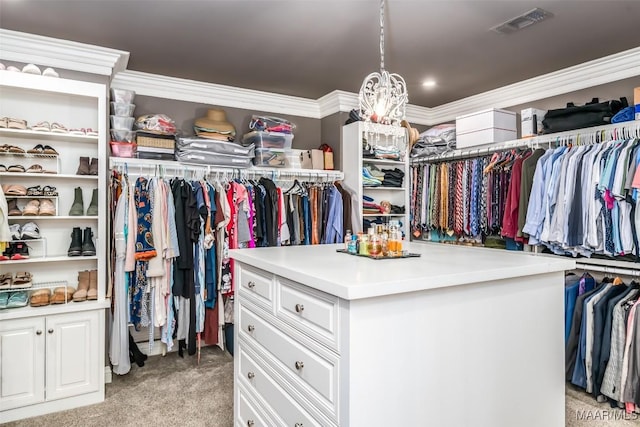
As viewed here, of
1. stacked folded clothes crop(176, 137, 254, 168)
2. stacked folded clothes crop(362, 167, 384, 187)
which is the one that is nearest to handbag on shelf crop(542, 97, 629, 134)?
stacked folded clothes crop(362, 167, 384, 187)

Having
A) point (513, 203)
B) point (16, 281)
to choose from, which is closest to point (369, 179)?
point (513, 203)

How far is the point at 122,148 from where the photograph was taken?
3215 millimetres

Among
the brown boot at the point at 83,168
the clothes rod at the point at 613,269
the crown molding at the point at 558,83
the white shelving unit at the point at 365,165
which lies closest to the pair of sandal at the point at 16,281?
the brown boot at the point at 83,168

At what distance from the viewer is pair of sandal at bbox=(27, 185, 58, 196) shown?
2.77 m

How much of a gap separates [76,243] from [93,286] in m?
0.33

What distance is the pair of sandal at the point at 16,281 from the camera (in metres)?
2.63

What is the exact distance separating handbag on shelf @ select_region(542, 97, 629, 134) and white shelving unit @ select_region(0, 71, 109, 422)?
3.39 metres

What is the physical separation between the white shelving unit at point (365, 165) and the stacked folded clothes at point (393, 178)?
42 mm

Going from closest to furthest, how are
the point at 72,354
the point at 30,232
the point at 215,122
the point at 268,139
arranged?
1. the point at 72,354
2. the point at 30,232
3. the point at 215,122
4. the point at 268,139

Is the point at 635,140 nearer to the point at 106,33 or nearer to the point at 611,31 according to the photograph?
the point at 611,31

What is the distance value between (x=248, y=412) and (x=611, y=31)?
3221mm

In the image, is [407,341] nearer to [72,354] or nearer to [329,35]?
[329,35]

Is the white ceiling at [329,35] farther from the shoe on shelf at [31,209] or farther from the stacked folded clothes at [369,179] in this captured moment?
the shoe on shelf at [31,209]

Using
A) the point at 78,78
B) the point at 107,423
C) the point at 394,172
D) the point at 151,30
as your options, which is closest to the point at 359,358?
the point at 107,423
